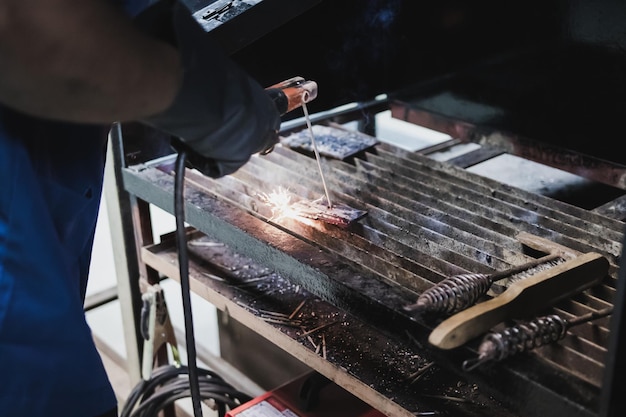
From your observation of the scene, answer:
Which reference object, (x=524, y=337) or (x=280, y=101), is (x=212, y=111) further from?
(x=524, y=337)

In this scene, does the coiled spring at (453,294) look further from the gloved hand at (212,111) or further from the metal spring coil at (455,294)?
the gloved hand at (212,111)

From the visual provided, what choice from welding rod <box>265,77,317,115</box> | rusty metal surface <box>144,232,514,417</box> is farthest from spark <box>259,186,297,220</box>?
welding rod <box>265,77,317,115</box>

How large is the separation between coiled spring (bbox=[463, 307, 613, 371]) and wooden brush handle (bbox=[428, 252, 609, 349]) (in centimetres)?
2

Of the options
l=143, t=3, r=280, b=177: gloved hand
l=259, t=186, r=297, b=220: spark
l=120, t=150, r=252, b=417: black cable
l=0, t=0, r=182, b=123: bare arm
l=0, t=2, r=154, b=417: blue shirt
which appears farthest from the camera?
l=120, t=150, r=252, b=417: black cable

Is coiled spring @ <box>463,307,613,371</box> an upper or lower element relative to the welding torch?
lower

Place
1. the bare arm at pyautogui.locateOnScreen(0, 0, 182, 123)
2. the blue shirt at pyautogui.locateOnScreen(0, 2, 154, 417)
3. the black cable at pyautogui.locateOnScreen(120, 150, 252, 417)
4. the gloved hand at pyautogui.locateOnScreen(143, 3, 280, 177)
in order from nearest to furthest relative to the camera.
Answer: the bare arm at pyautogui.locateOnScreen(0, 0, 182, 123)
the gloved hand at pyautogui.locateOnScreen(143, 3, 280, 177)
the blue shirt at pyautogui.locateOnScreen(0, 2, 154, 417)
the black cable at pyautogui.locateOnScreen(120, 150, 252, 417)

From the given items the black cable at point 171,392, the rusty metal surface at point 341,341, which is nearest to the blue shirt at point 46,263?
the rusty metal surface at point 341,341

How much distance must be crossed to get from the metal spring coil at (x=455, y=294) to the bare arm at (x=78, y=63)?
459mm

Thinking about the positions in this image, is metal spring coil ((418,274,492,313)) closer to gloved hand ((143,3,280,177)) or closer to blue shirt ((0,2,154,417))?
gloved hand ((143,3,280,177))

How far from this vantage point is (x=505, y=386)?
1.00 meters

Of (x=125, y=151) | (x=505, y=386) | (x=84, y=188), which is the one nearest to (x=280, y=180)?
(x=125, y=151)


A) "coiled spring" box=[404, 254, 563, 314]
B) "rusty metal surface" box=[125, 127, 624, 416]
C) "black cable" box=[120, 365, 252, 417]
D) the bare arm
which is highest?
the bare arm

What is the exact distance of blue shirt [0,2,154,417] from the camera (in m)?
1.05

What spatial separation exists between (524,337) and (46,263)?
2.22ft
